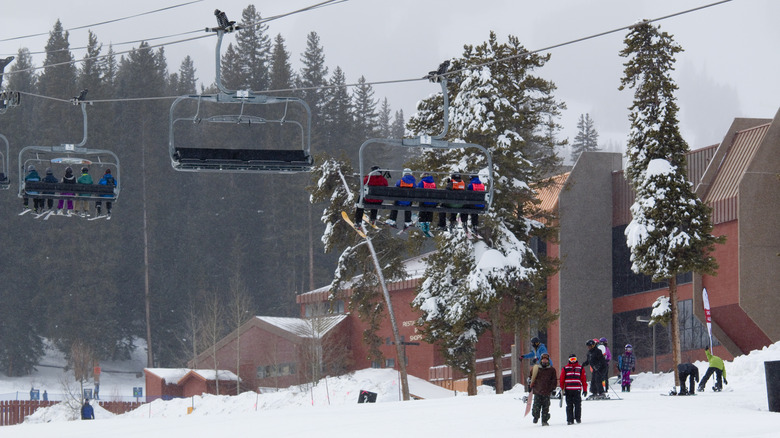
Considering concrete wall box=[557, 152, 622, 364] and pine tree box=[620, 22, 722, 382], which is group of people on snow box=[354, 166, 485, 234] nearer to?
pine tree box=[620, 22, 722, 382]

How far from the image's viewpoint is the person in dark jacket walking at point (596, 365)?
86.2 feet

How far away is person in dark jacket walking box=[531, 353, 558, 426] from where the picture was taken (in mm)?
21375

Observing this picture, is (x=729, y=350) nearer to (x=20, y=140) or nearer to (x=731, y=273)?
(x=731, y=273)

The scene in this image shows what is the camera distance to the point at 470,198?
21.7m

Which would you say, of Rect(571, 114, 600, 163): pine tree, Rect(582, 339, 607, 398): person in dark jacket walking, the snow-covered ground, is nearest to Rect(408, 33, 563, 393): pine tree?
the snow-covered ground

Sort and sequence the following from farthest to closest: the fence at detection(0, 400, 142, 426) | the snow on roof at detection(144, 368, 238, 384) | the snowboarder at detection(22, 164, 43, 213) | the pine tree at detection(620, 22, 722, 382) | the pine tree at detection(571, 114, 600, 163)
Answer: the pine tree at detection(571, 114, 600, 163) → the snow on roof at detection(144, 368, 238, 384) → the fence at detection(0, 400, 142, 426) → the pine tree at detection(620, 22, 722, 382) → the snowboarder at detection(22, 164, 43, 213)

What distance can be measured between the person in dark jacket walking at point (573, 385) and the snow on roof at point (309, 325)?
33.7 metres

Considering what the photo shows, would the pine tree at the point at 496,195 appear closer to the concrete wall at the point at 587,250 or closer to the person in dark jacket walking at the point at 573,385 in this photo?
the concrete wall at the point at 587,250

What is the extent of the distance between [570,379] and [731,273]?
23202 millimetres

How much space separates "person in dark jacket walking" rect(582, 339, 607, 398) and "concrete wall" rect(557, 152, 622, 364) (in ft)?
71.7

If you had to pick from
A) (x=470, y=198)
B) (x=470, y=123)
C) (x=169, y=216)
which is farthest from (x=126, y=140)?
(x=470, y=198)

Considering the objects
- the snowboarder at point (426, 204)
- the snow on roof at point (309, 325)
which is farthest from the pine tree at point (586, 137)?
the snowboarder at point (426, 204)

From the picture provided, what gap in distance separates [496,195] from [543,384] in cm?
1640

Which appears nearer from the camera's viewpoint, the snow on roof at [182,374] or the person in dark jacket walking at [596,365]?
the person in dark jacket walking at [596,365]
